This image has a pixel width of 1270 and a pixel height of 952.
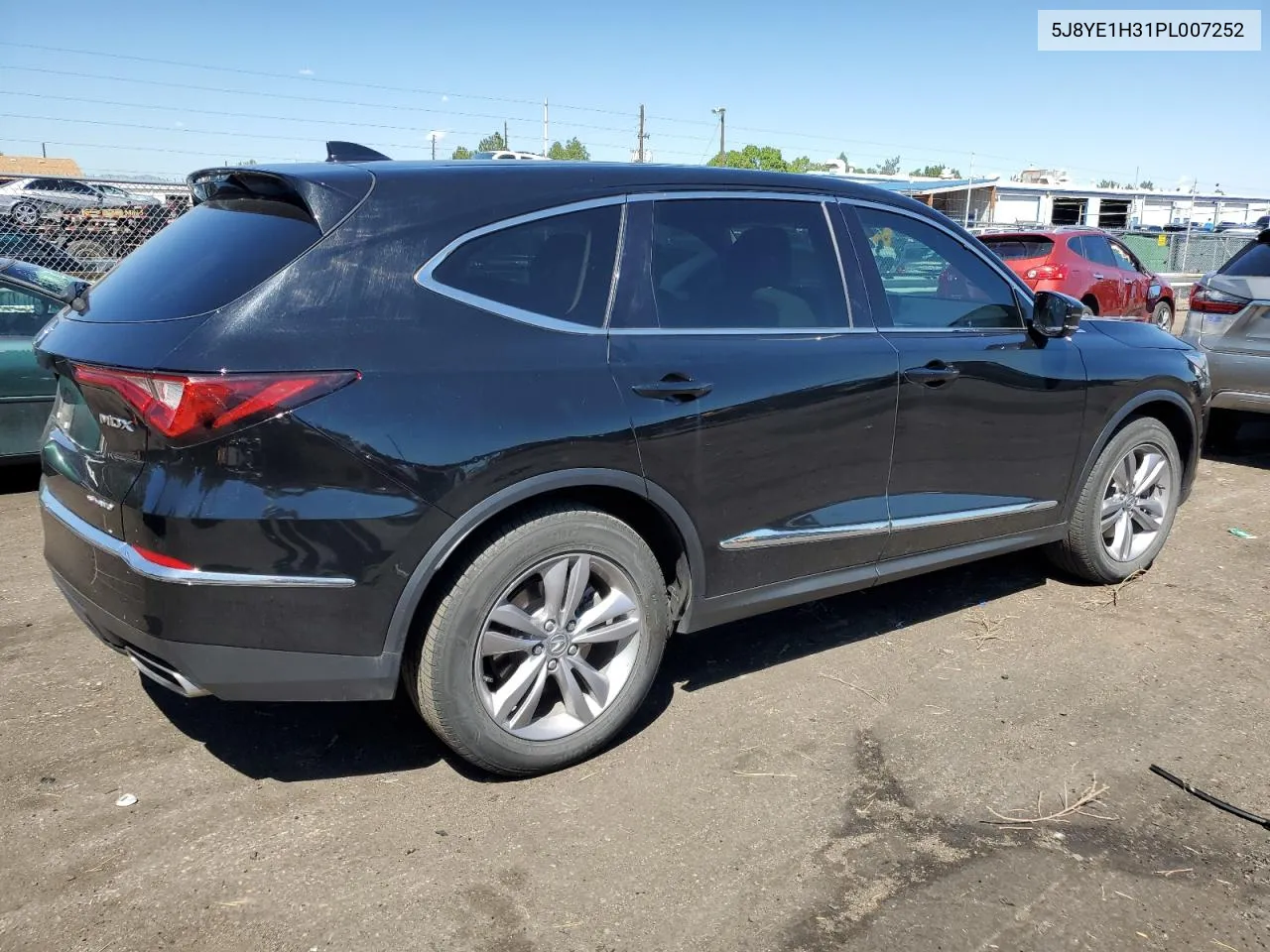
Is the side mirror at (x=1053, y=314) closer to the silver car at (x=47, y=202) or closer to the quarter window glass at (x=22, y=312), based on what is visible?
the quarter window glass at (x=22, y=312)

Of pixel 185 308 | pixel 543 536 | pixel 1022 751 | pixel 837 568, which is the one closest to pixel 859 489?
pixel 837 568

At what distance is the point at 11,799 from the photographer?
2.95 m

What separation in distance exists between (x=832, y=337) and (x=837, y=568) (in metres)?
0.85

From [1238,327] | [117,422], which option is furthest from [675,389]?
[1238,327]

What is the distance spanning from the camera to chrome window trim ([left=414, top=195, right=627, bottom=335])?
2.84 meters

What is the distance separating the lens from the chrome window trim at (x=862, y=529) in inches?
135

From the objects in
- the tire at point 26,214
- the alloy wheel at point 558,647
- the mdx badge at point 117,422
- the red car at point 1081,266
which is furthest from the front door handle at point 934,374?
the tire at point 26,214

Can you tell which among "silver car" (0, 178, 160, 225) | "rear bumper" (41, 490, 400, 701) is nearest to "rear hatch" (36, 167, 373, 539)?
"rear bumper" (41, 490, 400, 701)

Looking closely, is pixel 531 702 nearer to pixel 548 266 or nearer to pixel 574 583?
pixel 574 583

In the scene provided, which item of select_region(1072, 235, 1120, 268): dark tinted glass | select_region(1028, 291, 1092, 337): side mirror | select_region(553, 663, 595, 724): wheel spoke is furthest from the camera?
select_region(1072, 235, 1120, 268): dark tinted glass

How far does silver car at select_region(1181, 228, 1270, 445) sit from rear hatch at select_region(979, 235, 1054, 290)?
5510 millimetres

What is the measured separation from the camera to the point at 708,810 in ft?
9.73

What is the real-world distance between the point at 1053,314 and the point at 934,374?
2.76 ft

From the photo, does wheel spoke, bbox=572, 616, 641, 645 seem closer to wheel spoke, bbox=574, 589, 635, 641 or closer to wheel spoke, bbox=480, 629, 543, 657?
wheel spoke, bbox=574, 589, 635, 641
